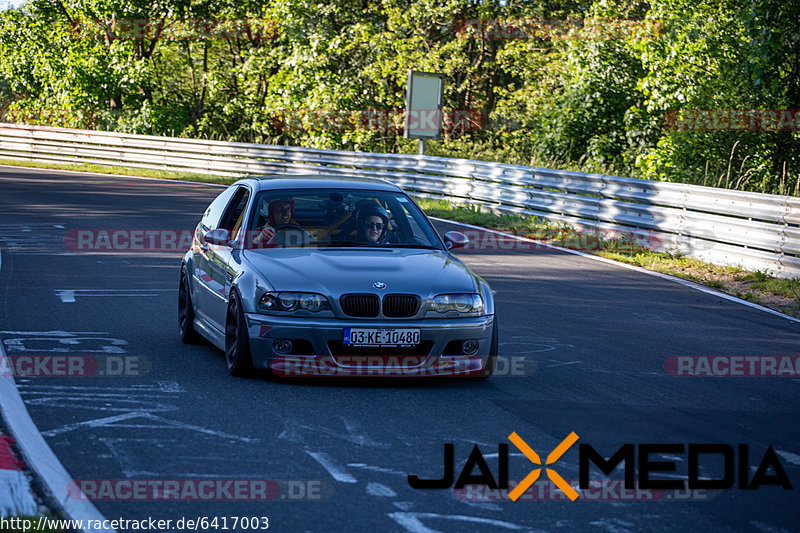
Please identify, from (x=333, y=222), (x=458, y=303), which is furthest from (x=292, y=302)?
(x=333, y=222)

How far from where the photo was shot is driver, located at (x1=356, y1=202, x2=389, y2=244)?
859 centimetres

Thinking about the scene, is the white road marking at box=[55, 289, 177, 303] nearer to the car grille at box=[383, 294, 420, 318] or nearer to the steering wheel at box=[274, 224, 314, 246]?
the steering wheel at box=[274, 224, 314, 246]

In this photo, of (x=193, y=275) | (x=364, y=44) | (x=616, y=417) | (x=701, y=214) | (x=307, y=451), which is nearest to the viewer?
(x=307, y=451)

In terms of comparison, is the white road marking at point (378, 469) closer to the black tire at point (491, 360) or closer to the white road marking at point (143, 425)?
the white road marking at point (143, 425)

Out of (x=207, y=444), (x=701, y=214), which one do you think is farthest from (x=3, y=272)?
(x=701, y=214)

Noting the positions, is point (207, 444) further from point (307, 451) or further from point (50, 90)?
point (50, 90)

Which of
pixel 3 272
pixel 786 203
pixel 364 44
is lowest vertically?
pixel 3 272

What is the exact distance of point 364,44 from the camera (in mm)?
37719

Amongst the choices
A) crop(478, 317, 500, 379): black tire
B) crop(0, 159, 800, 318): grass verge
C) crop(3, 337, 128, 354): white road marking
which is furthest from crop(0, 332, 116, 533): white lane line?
crop(0, 159, 800, 318): grass verge

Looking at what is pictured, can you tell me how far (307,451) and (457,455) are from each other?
76cm

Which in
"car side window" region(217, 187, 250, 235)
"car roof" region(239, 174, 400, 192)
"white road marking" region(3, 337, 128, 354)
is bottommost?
"white road marking" region(3, 337, 128, 354)

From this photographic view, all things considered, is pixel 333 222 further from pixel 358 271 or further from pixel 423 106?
pixel 423 106

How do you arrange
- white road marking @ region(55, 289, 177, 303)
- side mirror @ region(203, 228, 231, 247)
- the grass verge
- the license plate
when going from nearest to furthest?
1. the license plate
2. side mirror @ region(203, 228, 231, 247)
3. white road marking @ region(55, 289, 177, 303)
4. the grass verge

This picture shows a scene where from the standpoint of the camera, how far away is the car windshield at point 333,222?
334 inches
